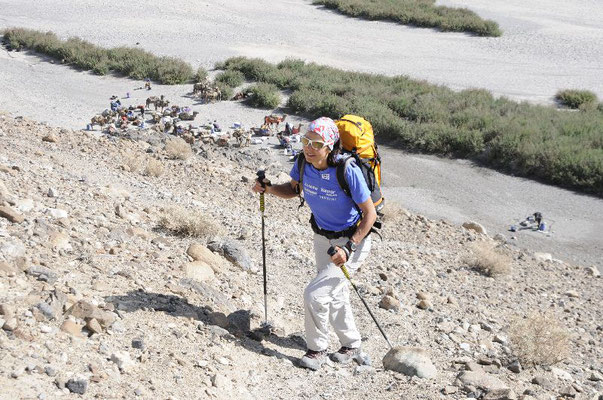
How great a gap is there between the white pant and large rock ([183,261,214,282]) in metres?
1.58

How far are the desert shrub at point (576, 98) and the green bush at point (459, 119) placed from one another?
2.52 ft

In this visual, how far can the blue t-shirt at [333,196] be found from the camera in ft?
18.2

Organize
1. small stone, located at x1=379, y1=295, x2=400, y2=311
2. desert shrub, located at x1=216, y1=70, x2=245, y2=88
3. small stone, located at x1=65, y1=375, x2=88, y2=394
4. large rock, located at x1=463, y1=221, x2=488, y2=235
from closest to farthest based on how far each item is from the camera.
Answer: small stone, located at x1=65, y1=375, x2=88, y2=394 < small stone, located at x1=379, y1=295, x2=400, y2=311 < large rock, located at x1=463, y1=221, x2=488, y2=235 < desert shrub, located at x1=216, y1=70, x2=245, y2=88

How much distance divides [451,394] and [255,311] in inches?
79.1

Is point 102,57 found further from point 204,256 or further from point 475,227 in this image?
point 204,256

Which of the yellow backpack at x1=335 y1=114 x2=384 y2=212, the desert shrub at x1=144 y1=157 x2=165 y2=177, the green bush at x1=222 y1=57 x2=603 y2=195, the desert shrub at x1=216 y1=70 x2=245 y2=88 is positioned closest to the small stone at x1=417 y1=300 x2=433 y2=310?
the yellow backpack at x1=335 y1=114 x2=384 y2=212

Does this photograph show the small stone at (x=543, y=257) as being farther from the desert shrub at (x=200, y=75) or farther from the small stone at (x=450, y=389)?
the desert shrub at (x=200, y=75)

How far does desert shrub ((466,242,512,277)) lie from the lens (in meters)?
10.3

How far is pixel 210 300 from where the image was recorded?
6.75 m

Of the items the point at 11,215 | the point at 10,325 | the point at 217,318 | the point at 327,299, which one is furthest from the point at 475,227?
the point at 10,325

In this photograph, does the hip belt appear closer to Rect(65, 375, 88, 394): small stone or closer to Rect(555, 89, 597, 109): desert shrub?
Rect(65, 375, 88, 394): small stone

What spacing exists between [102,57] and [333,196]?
2045cm

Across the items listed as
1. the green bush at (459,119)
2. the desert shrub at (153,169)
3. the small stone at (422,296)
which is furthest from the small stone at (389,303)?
the green bush at (459,119)

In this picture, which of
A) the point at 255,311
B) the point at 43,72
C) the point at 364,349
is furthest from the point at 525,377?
the point at 43,72
